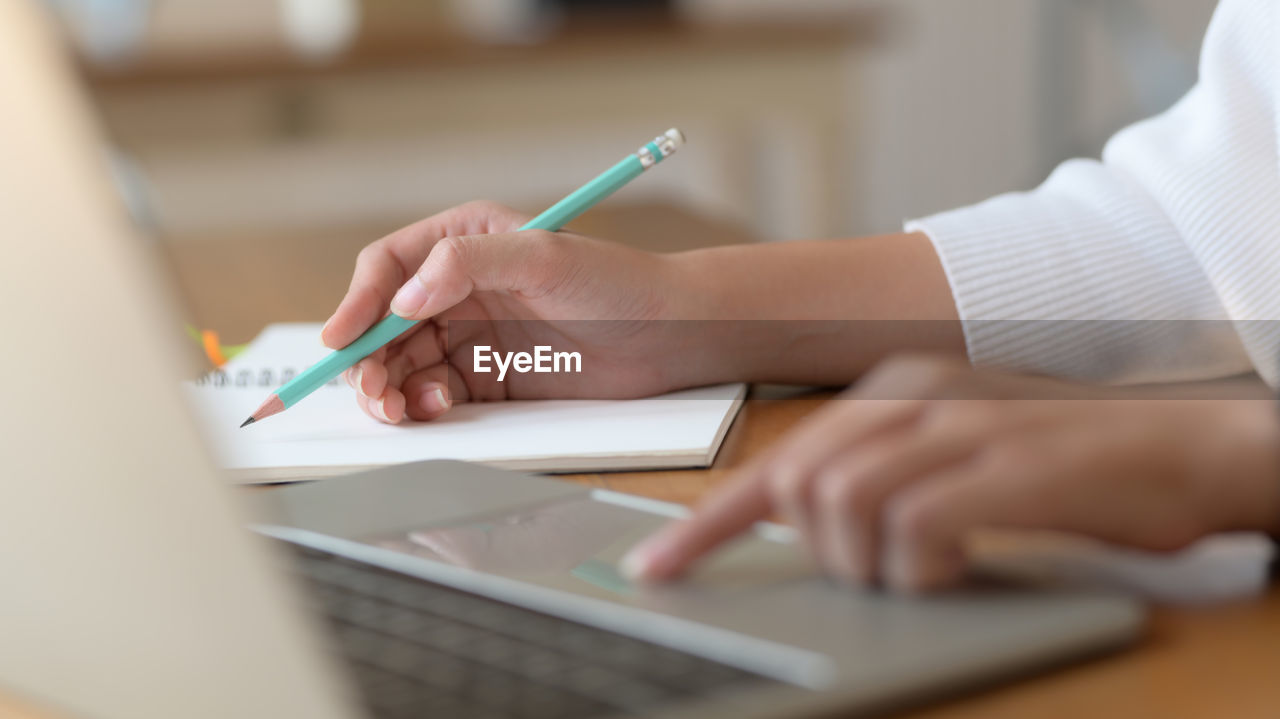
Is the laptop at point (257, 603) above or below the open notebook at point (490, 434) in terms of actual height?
above

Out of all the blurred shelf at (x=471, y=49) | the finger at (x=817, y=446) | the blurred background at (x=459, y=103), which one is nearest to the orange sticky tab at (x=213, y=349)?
the finger at (x=817, y=446)

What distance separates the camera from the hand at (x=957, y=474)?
11.6 inches

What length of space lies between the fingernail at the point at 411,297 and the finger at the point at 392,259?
0.03 meters

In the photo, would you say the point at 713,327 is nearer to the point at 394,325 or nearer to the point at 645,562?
the point at 394,325

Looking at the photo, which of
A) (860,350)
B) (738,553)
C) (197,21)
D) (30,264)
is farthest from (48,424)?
(197,21)

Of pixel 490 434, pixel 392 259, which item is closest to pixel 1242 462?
pixel 490 434

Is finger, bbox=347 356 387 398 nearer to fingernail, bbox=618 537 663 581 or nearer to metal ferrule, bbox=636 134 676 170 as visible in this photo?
metal ferrule, bbox=636 134 676 170

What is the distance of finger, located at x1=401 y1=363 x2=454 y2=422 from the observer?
593 mm

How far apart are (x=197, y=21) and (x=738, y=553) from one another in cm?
301

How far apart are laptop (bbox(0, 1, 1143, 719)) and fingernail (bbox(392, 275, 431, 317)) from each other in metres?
0.23

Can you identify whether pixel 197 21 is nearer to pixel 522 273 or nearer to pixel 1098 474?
pixel 522 273

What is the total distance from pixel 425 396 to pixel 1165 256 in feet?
1.16

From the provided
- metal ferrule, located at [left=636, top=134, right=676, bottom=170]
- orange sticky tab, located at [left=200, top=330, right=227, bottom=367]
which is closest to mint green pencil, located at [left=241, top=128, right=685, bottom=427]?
metal ferrule, located at [left=636, top=134, right=676, bottom=170]

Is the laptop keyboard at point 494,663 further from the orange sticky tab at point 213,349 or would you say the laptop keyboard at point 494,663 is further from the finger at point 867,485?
the orange sticky tab at point 213,349
